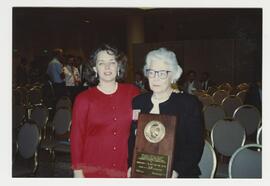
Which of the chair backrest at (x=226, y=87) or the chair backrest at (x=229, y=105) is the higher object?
the chair backrest at (x=226, y=87)

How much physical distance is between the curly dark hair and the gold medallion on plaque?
12.7 inches

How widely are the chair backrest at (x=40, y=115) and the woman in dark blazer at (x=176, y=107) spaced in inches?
33.9

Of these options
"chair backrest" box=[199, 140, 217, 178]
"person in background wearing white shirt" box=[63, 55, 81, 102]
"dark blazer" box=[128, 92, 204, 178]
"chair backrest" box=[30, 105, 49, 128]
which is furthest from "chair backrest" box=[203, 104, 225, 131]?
"chair backrest" box=[30, 105, 49, 128]

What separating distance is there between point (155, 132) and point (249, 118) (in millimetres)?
1241

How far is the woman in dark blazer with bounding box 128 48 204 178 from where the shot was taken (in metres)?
2.65

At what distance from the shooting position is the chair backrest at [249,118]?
3.36 m

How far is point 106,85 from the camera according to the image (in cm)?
270

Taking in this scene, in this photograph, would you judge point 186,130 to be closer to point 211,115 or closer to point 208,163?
point 208,163

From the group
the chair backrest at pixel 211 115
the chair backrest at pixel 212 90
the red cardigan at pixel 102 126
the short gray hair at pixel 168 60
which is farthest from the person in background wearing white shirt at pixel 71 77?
the chair backrest at pixel 212 90

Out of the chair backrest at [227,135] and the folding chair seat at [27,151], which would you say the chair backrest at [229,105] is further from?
the folding chair seat at [27,151]

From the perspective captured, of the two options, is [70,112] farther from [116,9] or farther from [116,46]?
[116,9]

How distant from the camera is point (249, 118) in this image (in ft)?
11.9

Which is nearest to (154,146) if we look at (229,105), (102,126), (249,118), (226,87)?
(102,126)
